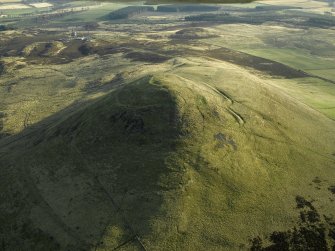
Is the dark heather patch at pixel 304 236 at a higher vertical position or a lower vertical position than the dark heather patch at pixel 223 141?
lower

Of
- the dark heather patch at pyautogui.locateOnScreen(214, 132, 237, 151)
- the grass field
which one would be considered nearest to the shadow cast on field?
the grass field

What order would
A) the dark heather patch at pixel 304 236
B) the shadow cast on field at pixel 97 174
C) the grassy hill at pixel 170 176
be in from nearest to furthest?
the dark heather patch at pixel 304 236 → the grassy hill at pixel 170 176 → the shadow cast on field at pixel 97 174

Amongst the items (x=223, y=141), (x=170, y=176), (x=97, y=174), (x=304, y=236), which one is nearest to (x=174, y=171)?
(x=170, y=176)

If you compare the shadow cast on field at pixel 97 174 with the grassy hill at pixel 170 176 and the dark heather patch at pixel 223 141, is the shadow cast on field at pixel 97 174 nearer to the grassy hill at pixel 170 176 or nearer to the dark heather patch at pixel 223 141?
the grassy hill at pixel 170 176

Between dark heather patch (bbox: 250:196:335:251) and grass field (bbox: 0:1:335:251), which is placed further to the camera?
grass field (bbox: 0:1:335:251)

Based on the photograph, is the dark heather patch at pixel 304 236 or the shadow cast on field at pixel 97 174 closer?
the dark heather patch at pixel 304 236

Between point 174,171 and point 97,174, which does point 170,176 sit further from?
point 97,174

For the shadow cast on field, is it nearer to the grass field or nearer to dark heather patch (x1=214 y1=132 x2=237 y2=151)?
the grass field

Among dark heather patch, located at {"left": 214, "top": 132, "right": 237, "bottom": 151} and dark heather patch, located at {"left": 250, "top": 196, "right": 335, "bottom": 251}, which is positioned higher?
Result: dark heather patch, located at {"left": 214, "top": 132, "right": 237, "bottom": 151}

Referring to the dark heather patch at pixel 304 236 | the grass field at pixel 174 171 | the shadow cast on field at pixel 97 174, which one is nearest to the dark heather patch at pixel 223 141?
the grass field at pixel 174 171

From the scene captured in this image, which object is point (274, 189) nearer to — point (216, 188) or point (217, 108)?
point (216, 188)
